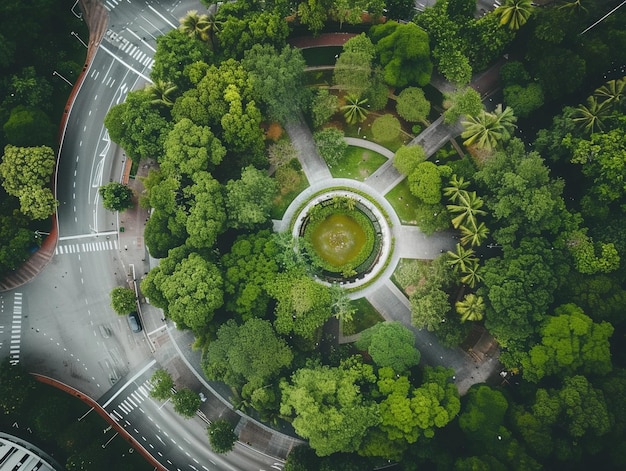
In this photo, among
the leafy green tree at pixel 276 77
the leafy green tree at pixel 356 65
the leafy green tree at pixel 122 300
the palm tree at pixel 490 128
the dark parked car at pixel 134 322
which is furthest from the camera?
the dark parked car at pixel 134 322

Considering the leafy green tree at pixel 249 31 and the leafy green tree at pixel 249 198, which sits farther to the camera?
the leafy green tree at pixel 249 31

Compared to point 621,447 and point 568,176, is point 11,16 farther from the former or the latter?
point 621,447

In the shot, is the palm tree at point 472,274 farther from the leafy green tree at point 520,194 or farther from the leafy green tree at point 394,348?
the leafy green tree at point 394,348

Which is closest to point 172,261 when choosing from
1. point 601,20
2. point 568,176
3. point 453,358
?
point 453,358

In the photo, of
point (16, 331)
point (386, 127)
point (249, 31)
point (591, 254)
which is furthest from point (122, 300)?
point (591, 254)

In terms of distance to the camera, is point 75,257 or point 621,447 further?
point 75,257

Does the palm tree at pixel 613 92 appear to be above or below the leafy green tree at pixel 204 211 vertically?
above

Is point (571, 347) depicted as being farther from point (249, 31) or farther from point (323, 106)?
point (249, 31)

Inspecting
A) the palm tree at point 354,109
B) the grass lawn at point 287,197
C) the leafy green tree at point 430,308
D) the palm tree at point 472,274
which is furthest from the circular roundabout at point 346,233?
the palm tree at point 472,274
